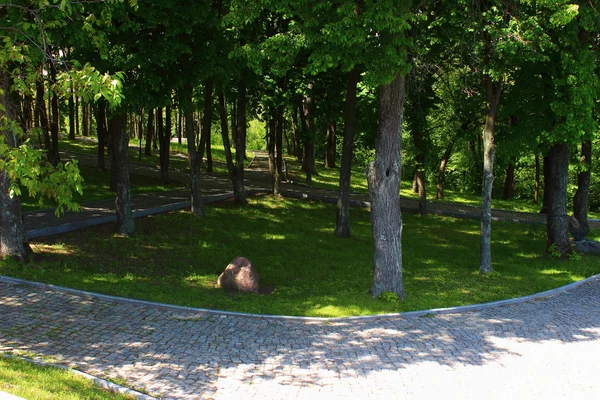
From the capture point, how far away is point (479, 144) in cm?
3566

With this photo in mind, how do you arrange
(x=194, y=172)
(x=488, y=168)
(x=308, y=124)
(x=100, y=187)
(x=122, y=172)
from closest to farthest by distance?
(x=488, y=168) → (x=122, y=172) → (x=194, y=172) → (x=100, y=187) → (x=308, y=124)

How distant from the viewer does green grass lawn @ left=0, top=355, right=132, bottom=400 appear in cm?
583

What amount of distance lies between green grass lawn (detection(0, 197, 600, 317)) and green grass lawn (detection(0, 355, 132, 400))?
422 cm

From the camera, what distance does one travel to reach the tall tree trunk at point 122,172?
51.5 ft

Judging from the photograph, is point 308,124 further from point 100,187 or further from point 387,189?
point 387,189

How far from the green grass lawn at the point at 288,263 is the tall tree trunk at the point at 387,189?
54cm

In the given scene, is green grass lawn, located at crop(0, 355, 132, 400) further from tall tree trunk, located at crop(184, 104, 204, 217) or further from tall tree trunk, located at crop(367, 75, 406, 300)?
tall tree trunk, located at crop(184, 104, 204, 217)

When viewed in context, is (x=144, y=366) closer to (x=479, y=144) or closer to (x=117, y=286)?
(x=117, y=286)

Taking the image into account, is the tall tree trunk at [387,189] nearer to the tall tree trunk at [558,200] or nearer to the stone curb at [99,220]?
the tall tree trunk at [558,200]

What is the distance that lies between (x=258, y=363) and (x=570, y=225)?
15277 millimetres

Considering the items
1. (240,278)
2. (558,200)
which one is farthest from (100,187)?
(558,200)

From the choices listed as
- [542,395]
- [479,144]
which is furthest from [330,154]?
[542,395]

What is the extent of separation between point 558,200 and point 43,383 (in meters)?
15.1

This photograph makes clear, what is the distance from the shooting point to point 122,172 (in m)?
15.7
